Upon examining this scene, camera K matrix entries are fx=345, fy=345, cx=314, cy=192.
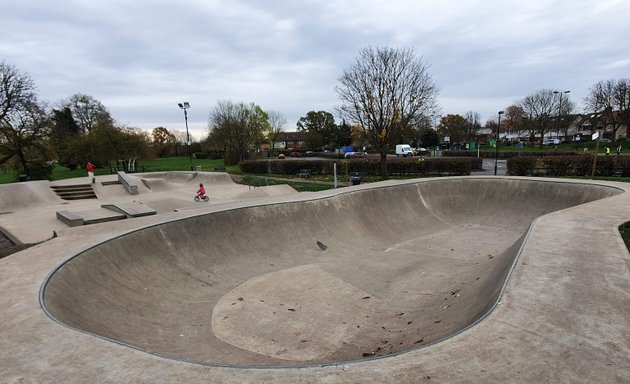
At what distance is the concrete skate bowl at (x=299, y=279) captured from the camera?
482cm

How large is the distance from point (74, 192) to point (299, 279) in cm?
1678

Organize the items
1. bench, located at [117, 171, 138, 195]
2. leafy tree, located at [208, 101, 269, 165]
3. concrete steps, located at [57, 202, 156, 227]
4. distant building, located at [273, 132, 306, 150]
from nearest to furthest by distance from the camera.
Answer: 1. concrete steps, located at [57, 202, 156, 227]
2. bench, located at [117, 171, 138, 195]
3. leafy tree, located at [208, 101, 269, 165]
4. distant building, located at [273, 132, 306, 150]

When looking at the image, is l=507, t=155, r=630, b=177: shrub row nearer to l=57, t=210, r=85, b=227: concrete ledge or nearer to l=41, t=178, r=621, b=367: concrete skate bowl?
l=41, t=178, r=621, b=367: concrete skate bowl

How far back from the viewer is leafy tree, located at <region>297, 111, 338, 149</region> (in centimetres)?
7993

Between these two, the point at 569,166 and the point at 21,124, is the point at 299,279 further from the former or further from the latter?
the point at 21,124

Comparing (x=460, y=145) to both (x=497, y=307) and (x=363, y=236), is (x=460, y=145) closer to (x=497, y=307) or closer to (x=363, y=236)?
(x=363, y=236)

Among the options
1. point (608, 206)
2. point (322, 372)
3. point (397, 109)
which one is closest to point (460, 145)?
point (397, 109)

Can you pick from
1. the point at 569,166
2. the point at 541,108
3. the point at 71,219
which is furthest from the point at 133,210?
the point at 541,108

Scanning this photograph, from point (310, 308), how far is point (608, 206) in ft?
29.8

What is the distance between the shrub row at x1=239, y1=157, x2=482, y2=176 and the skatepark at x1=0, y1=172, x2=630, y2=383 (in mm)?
9604

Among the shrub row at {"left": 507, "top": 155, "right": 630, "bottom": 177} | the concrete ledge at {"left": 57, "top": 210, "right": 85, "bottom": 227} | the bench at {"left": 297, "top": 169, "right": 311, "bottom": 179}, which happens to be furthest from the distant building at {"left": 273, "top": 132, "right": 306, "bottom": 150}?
the concrete ledge at {"left": 57, "top": 210, "right": 85, "bottom": 227}

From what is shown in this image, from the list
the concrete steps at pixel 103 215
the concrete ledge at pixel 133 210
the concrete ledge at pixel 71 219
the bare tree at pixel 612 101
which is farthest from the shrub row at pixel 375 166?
the bare tree at pixel 612 101

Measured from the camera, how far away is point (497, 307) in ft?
13.2

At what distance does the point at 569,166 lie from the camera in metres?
19.6
